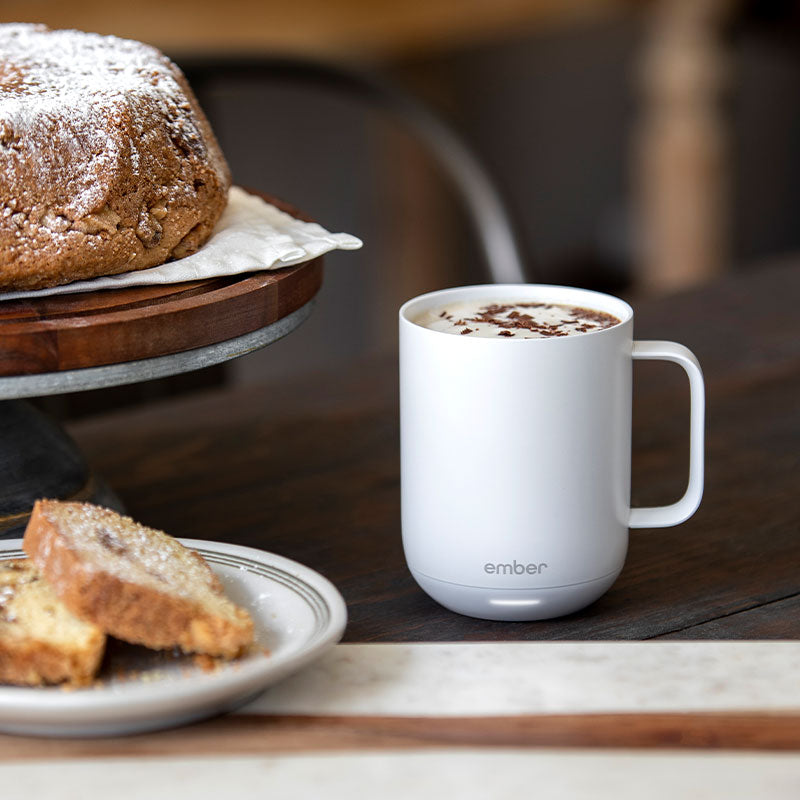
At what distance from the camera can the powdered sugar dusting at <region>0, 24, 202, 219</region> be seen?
2.24 ft

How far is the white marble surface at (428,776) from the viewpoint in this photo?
54 cm

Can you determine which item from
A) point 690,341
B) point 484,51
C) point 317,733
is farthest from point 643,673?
point 484,51

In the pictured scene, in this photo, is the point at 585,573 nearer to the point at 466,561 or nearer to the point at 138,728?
the point at 466,561

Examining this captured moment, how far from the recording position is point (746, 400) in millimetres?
1111

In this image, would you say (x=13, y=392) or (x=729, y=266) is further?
(x=729, y=266)

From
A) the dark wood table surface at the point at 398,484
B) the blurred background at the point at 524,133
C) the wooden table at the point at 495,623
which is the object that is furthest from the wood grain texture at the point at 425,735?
the blurred background at the point at 524,133

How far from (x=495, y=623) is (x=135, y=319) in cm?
27

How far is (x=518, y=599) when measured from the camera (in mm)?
701

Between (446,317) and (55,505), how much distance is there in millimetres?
246

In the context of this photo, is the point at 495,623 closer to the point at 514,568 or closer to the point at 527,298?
the point at 514,568

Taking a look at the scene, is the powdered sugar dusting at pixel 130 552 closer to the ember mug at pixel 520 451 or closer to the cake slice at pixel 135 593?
the cake slice at pixel 135 593

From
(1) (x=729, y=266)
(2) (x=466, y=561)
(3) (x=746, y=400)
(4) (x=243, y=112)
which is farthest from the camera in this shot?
(1) (x=729, y=266)

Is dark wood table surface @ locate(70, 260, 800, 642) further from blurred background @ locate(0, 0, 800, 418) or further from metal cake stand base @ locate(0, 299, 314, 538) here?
blurred background @ locate(0, 0, 800, 418)


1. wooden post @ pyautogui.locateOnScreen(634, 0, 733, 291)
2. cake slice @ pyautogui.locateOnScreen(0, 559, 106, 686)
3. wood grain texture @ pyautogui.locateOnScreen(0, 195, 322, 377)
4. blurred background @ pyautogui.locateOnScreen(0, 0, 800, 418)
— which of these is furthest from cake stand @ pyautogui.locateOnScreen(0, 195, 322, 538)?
wooden post @ pyautogui.locateOnScreen(634, 0, 733, 291)
